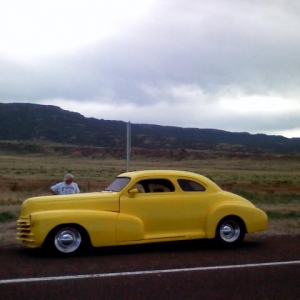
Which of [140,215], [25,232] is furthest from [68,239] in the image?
[140,215]

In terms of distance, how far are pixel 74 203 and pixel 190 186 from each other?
2397 mm

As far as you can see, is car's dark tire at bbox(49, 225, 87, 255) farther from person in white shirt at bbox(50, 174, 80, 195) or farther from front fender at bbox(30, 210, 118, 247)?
person in white shirt at bbox(50, 174, 80, 195)

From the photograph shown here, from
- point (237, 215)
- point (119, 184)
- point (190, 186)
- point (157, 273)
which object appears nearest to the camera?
point (157, 273)

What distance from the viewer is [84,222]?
37.0 feet

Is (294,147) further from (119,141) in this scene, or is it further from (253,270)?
(253,270)

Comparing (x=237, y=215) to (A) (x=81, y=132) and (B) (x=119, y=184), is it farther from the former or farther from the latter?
(A) (x=81, y=132)

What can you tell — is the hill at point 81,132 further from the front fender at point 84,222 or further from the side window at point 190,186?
the front fender at point 84,222

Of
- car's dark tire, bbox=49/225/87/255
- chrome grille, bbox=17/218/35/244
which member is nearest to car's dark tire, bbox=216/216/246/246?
car's dark tire, bbox=49/225/87/255

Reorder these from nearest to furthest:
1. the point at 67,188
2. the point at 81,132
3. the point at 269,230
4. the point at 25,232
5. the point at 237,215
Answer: the point at 25,232
the point at 237,215
the point at 67,188
the point at 269,230
the point at 81,132

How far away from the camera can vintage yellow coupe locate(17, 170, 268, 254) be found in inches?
444

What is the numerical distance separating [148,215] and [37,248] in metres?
2.30

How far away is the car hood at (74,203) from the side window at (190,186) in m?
1.42

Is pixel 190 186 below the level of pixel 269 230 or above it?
above

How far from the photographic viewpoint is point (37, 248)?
12344 mm
